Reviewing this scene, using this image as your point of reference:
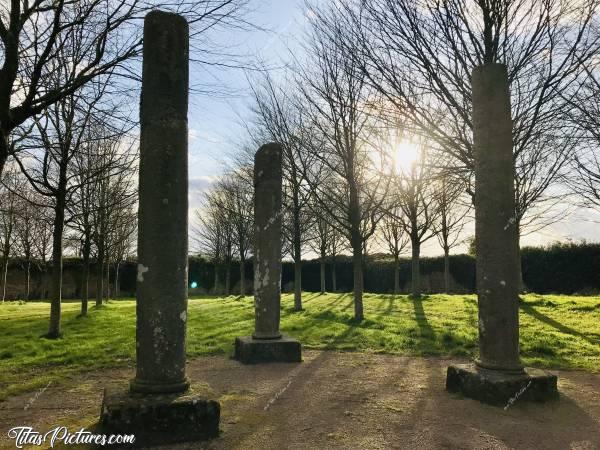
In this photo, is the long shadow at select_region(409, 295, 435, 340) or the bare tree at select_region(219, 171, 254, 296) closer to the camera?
the long shadow at select_region(409, 295, 435, 340)

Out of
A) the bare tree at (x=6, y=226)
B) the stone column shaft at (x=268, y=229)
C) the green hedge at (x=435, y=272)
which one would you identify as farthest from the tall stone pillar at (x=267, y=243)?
the green hedge at (x=435, y=272)

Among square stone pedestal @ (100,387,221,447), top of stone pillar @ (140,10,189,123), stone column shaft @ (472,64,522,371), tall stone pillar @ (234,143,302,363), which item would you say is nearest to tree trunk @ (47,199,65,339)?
tall stone pillar @ (234,143,302,363)

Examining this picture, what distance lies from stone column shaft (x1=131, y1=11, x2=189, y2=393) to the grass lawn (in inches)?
109

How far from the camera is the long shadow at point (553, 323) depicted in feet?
32.7

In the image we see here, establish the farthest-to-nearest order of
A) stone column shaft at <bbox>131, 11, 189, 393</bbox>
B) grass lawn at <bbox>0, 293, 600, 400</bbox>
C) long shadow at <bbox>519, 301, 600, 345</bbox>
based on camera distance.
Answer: long shadow at <bbox>519, 301, 600, 345</bbox> < grass lawn at <bbox>0, 293, 600, 400</bbox> < stone column shaft at <bbox>131, 11, 189, 393</bbox>

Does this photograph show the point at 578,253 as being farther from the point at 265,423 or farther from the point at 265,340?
the point at 265,423

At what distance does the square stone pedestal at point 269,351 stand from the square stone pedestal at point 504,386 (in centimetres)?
305

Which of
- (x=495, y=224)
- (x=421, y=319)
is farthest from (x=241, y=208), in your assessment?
(x=495, y=224)

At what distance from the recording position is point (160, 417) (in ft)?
13.1

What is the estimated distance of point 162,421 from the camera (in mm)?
4008

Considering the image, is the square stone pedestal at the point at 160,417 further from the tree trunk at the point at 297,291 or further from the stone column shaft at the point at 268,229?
the tree trunk at the point at 297,291

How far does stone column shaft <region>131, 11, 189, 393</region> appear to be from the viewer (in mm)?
4324

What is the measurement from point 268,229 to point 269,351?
2189mm

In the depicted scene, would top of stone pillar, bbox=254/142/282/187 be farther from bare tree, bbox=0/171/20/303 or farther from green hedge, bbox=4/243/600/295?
green hedge, bbox=4/243/600/295
